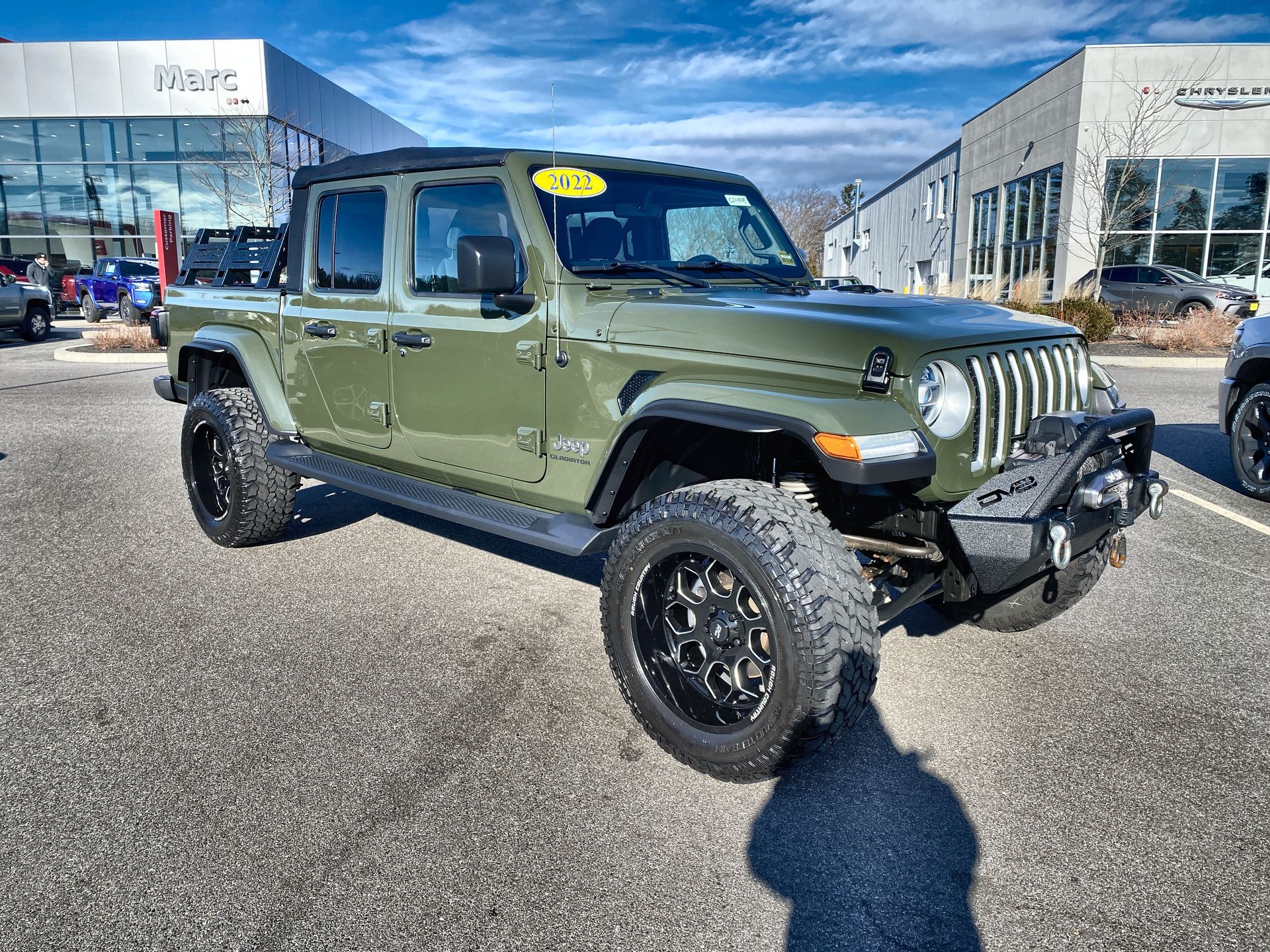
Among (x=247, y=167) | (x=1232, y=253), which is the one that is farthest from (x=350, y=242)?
(x=247, y=167)

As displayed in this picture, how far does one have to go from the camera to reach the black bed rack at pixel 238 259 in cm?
535

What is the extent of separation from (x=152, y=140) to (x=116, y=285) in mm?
10659

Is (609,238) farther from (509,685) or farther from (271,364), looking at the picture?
(271,364)

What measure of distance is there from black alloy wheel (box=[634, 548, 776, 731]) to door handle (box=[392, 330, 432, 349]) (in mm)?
1569

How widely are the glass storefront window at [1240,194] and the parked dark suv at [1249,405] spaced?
75.6 feet

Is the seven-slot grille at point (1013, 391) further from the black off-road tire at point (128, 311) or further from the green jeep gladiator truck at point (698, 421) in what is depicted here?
the black off-road tire at point (128, 311)

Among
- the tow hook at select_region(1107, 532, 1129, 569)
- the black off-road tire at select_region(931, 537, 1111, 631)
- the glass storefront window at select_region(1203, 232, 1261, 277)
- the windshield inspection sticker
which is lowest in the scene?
the black off-road tire at select_region(931, 537, 1111, 631)

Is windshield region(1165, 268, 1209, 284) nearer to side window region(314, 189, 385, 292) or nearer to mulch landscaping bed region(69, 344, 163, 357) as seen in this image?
mulch landscaping bed region(69, 344, 163, 357)

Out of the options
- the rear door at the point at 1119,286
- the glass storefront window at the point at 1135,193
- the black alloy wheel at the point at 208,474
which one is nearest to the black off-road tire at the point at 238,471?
the black alloy wheel at the point at 208,474

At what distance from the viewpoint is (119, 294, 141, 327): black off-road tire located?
76.5ft

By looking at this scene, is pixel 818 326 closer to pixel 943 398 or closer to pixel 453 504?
pixel 943 398

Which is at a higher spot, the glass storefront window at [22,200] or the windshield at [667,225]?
the glass storefront window at [22,200]

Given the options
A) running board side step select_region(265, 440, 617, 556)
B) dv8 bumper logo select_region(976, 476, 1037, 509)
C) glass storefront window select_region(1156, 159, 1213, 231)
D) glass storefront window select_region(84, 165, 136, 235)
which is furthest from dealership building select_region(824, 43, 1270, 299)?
glass storefront window select_region(84, 165, 136, 235)

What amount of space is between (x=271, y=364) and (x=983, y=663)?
12.8ft
